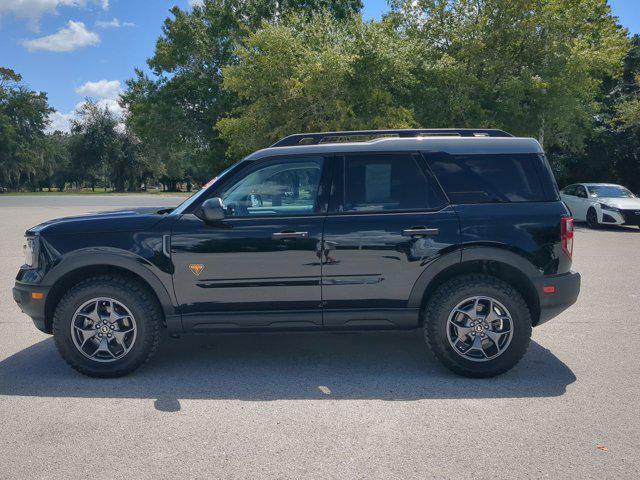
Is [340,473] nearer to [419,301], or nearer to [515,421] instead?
[515,421]

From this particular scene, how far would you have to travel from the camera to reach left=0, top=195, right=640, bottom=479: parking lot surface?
3.00 meters

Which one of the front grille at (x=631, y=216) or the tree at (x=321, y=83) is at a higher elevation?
the tree at (x=321, y=83)

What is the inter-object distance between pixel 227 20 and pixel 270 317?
1204 inches

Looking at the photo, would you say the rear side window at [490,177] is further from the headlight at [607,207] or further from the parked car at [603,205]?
the headlight at [607,207]

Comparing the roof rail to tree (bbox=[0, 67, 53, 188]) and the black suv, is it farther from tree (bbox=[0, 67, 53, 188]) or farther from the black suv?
tree (bbox=[0, 67, 53, 188])

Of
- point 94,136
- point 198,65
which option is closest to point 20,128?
point 94,136

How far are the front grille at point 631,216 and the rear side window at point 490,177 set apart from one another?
14.1 meters

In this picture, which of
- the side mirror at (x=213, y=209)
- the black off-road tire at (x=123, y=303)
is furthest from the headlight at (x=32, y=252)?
the side mirror at (x=213, y=209)

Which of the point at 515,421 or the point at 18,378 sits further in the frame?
the point at 18,378

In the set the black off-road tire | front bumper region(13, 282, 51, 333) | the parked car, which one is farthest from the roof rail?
the parked car

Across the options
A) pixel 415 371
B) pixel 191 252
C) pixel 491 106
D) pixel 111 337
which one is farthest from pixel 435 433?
pixel 491 106

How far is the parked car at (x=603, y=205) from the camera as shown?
16.5 metres

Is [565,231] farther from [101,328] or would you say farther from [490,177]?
[101,328]

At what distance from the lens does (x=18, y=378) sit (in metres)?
4.38
